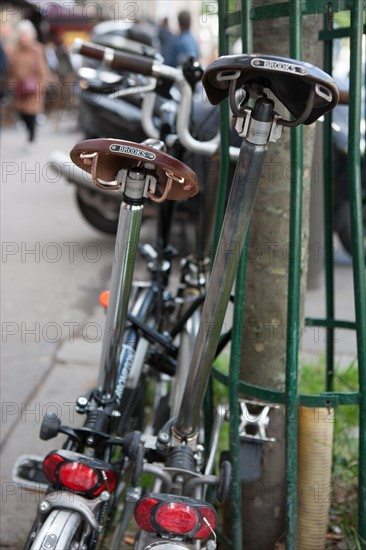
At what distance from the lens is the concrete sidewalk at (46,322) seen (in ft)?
10.9

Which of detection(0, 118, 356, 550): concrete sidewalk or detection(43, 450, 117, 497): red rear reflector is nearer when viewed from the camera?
detection(43, 450, 117, 497): red rear reflector

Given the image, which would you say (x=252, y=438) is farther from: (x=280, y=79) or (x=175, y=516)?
(x=280, y=79)

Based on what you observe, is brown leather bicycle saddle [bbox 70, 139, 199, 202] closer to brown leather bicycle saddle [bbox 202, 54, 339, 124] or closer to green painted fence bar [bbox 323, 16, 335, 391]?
brown leather bicycle saddle [bbox 202, 54, 339, 124]

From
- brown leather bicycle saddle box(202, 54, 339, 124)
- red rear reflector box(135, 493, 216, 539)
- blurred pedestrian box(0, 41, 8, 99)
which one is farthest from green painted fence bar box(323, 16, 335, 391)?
blurred pedestrian box(0, 41, 8, 99)

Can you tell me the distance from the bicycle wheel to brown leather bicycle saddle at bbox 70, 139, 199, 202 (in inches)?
33.3

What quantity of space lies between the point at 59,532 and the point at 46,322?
9.98 feet

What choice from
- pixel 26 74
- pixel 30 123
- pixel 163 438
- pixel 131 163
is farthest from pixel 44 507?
pixel 26 74

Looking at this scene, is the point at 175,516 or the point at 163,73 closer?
the point at 175,516

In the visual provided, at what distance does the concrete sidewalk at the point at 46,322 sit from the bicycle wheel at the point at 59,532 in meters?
0.35

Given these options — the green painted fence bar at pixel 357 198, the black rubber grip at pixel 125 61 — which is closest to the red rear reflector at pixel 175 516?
the green painted fence bar at pixel 357 198

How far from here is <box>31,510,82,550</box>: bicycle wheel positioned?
1.86m

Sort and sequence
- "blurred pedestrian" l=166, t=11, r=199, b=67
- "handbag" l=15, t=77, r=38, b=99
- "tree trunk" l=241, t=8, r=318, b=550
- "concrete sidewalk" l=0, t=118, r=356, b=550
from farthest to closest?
1. "handbag" l=15, t=77, r=38, b=99
2. "blurred pedestrian" l=166, t=11, r=199, b=67
3. "concrete sidewalk" l=0, t=118, r=356, b=550
4. "tree trunk" l=241, t=8, r=318, b=550

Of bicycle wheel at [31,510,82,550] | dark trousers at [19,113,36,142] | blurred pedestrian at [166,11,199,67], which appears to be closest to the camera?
bicycle wheel at [31,510,82,550]

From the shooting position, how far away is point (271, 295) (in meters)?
2.48
